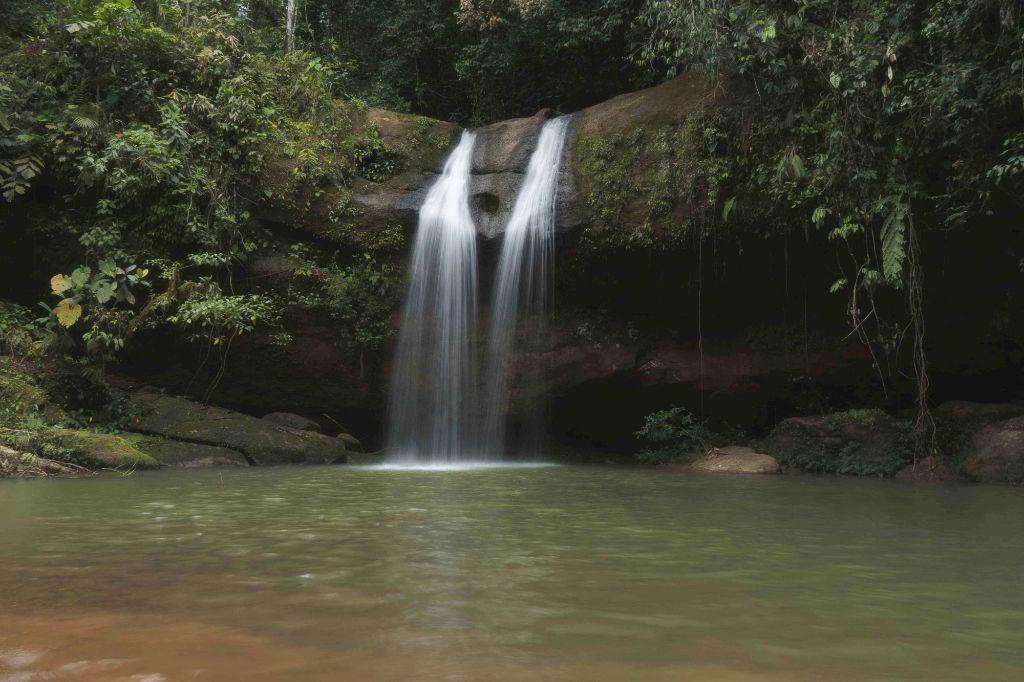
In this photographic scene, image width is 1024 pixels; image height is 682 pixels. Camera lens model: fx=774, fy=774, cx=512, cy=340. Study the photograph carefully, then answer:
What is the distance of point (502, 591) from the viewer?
310 centimetres

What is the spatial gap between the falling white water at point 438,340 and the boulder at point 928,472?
6.54 m

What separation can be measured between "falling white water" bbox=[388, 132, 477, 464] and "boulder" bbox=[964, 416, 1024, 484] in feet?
24.0

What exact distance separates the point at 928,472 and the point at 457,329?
716cm

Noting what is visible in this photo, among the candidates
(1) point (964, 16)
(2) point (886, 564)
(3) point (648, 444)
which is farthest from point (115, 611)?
(3) point (648, 444)

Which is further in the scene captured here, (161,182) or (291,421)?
(291,421)

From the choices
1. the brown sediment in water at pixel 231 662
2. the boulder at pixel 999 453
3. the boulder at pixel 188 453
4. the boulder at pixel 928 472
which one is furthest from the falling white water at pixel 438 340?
the brown sediment in water at pixel 231 662

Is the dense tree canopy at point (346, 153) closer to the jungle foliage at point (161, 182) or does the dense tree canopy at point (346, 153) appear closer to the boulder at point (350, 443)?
the jungle foliage at point (161, 182)

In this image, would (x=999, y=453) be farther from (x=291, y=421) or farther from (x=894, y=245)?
(x=291, y=421)

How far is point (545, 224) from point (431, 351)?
288 centimetres

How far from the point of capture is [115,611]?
2.69 meters

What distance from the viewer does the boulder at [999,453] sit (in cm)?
931

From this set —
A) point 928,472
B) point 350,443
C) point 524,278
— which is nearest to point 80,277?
point 350,443

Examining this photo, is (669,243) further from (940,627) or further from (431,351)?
(940,627)

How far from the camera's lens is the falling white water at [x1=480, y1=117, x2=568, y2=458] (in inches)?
480
